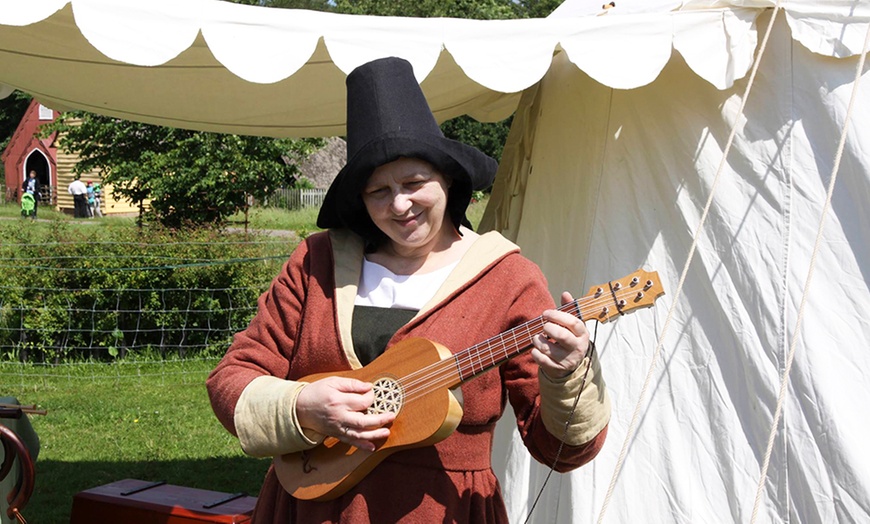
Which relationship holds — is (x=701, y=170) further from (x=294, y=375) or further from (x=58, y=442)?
(x=58, y=442)

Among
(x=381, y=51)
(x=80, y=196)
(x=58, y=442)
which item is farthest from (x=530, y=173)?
(x=80, y=196)

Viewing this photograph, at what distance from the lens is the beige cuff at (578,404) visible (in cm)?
187

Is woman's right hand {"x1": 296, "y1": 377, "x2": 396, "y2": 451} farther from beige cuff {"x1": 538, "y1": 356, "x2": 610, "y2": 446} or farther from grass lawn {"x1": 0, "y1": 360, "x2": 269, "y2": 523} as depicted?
grass lawn {"x1": 0, "y1": 360, "x2": 269, "y2": 523}

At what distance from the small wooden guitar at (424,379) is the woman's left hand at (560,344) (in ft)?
0.24

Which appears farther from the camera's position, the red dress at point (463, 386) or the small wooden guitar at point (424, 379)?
the red dress at point (463, 386)

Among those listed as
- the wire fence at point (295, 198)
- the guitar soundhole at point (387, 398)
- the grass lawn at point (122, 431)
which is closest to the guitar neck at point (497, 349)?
the guitar soundhole at point (387, 398)

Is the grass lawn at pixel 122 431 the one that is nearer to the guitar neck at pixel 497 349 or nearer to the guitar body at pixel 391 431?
the guitar body at pixel 391 431

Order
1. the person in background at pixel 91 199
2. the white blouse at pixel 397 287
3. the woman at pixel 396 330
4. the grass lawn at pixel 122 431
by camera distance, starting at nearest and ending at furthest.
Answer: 1. the woman at pixel 396 330
2. the white blouse at pixel 397 287
3. the grass lawn at pixel 122 431
4. the person in background at pixel 91 199

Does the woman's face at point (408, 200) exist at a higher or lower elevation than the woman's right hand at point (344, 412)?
higher

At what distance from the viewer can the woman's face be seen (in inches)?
80.9

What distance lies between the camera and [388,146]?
204 centimetres

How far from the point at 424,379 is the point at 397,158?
484 mm

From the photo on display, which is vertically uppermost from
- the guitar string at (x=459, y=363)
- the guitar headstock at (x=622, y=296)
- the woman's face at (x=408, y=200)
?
the woman's face at (x=408, y=200)

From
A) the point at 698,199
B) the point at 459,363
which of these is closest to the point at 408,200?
the point at 459,363
